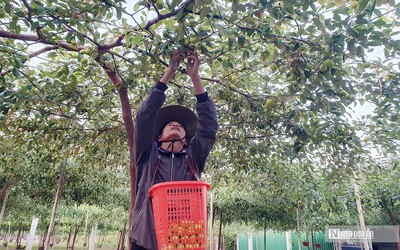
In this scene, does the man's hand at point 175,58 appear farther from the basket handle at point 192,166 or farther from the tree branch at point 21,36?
the tree branch at point 21,36

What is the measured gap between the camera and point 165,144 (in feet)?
7.19

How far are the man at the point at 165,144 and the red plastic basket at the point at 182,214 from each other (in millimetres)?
293

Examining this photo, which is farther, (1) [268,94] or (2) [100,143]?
(2) [100,143]

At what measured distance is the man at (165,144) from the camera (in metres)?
1.76

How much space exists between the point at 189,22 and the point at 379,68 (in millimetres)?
1412

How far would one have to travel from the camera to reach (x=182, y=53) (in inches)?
79.5

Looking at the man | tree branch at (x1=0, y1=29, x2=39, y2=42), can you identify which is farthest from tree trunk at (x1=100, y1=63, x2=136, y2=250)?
the man

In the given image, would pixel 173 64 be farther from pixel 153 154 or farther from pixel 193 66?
pixel 153 154

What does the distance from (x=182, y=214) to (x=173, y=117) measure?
3.08 feet

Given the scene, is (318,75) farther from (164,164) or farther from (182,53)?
(164,164)

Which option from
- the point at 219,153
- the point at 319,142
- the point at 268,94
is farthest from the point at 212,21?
the point at 219,153

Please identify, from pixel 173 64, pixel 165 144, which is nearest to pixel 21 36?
pixel 173 64

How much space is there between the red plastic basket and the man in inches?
11.5

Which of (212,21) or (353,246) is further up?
(212,21)
